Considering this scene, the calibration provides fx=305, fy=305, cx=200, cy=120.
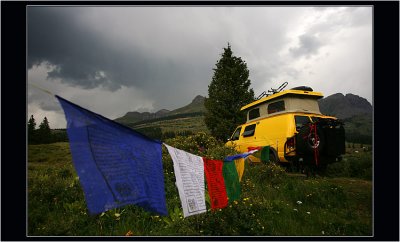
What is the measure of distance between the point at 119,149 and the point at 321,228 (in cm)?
448

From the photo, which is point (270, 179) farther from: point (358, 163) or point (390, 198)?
point (358, 163)

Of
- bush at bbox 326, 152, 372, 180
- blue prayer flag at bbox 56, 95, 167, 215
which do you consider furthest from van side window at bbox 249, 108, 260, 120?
blue prayer flag at bbox 56, 95, 167, 215

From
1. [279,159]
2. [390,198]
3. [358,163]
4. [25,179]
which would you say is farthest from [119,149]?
[358,163]

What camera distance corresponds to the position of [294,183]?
877 centimetres

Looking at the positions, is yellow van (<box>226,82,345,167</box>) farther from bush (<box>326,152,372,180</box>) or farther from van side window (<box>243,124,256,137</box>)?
bush (<box>326,152,372,180</box>)

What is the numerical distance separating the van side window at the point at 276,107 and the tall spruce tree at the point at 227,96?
36.6ft

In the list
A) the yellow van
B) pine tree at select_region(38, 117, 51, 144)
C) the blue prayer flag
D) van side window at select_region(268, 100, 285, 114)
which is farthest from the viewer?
pine tree at select_region(38, 117, 51, 144)

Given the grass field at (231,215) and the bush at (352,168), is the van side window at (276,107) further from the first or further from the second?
the grass field at (231,215)

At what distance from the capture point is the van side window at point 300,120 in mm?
11245

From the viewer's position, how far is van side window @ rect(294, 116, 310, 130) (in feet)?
36.9

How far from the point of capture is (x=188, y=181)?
412 centimetres

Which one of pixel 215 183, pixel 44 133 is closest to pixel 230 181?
pixel 215 183

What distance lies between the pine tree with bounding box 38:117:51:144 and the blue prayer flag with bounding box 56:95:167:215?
1377cm

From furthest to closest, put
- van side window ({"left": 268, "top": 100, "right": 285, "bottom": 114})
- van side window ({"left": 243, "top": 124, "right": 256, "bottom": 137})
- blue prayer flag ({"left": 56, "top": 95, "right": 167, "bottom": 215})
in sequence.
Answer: van side window ({"left": 243, "top": 124, "right": 256, "bottom": 137}), van side window ({"left": 268, "top": 100, "right": 285, "bottom": 114}), blue prayer flag ({"left": 56, "top": 95, "right": 167, "bottom": 215})
